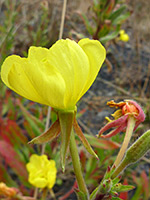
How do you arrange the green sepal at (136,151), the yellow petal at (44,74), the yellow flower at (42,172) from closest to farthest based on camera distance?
the yellow petal at (44,74) < the green sepal at (136,151) < the yellow flower at (42,172)

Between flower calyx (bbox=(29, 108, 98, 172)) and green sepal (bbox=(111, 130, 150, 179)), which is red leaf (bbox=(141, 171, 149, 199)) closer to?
green sepal (bbox=(111, 130, 150, 179))

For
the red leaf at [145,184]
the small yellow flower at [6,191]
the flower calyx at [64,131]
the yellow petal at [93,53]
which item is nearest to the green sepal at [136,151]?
the flower calyx at [64,131]

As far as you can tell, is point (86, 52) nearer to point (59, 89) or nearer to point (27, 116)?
point (59, 89)

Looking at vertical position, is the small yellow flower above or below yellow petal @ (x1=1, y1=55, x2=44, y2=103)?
below

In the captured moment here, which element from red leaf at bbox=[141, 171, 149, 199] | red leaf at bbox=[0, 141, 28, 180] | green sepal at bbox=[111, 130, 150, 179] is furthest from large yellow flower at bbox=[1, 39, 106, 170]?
red leaf at bbox=[141, 171, 149, 199]

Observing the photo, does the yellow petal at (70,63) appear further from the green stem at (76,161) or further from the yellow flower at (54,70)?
the green stem at (76,161)

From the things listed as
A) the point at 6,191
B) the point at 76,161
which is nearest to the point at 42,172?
the point at 6,191

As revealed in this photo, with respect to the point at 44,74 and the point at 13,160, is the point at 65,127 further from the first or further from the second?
the point at 13,160

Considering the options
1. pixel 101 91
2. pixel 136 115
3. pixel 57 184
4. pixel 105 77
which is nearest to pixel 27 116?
pixel 57 184
